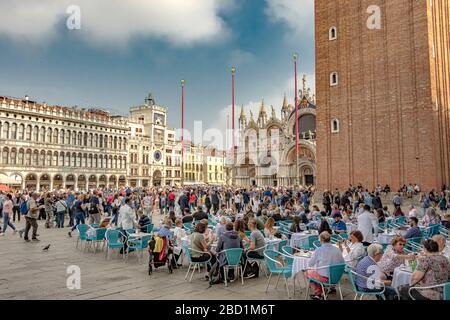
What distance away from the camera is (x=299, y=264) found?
230 inches

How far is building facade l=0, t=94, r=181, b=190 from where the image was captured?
47.1 m

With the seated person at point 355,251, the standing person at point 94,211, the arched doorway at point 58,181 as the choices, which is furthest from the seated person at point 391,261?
the arched doorway at point 58,181

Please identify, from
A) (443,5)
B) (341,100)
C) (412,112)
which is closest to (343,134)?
(341,100)

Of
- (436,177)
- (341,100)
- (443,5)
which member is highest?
(443,5)

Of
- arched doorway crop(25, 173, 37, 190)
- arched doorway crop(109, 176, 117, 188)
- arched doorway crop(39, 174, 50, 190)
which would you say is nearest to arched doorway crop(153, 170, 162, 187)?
arched doorway crop(109, 176, 117, 188)

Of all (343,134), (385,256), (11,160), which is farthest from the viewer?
(11,160)

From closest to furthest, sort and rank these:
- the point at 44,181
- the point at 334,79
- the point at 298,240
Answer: the point at 298,240
the point at 334,79
the point at 44,181

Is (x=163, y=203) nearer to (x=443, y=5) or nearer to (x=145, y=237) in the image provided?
(x=145, y=237)

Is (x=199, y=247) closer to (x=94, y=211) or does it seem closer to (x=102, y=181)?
(x=94, y=211)

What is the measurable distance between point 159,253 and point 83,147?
5346cm

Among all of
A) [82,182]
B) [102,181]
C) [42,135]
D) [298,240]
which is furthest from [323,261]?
[102,181]

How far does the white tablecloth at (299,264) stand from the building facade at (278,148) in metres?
37.2
